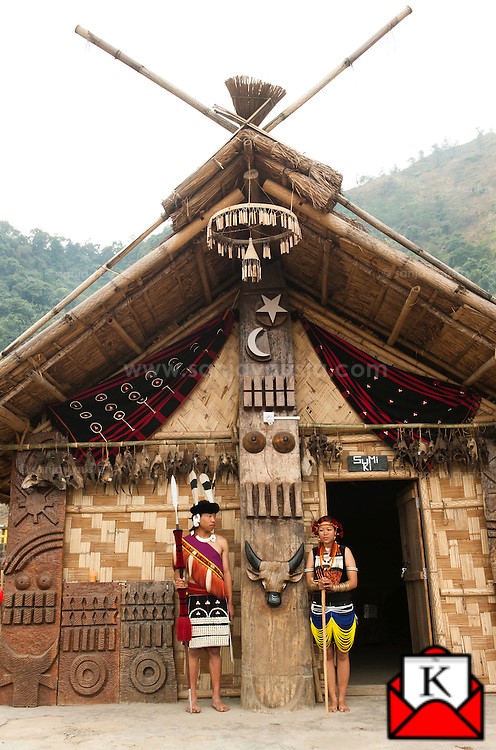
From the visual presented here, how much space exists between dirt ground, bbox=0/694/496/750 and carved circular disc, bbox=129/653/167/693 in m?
0.16

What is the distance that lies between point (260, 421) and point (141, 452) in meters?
1.22

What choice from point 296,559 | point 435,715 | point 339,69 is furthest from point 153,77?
point 435,715

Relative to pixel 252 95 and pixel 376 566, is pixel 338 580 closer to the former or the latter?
pixel 252 95

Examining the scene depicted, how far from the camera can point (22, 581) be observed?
19.3 feet

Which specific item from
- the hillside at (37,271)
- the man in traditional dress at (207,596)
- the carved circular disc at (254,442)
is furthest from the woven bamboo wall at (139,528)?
the hillside at (37,271)

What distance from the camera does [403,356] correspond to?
21.6ft

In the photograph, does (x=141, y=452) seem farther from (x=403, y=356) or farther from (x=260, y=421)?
(x=403, y=356)

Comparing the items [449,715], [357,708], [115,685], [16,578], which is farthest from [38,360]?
[449,715]

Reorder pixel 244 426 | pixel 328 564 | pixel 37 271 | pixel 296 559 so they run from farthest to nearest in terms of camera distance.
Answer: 1. pixel 37 271
2. pixel 244 426
3. pixel 296 559
4. pixel 328 564

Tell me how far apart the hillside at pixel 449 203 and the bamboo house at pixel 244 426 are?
30747mm

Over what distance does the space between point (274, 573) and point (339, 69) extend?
475 cm

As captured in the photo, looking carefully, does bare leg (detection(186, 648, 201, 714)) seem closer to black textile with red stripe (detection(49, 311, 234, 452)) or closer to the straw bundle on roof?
black textile with red stripe (detection(49, 311, 234, 452))

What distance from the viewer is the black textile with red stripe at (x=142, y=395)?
6.30m

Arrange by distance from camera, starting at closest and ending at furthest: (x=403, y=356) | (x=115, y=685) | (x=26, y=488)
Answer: (x=115, y=685) < (x=26, y=488) < (x=403, y=356)
